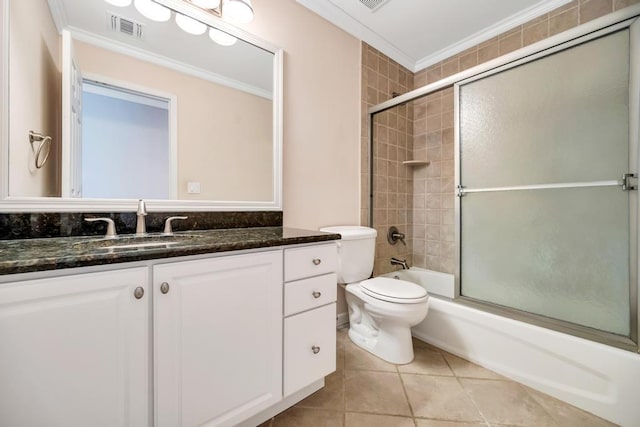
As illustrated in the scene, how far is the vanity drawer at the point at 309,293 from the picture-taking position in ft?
3.57

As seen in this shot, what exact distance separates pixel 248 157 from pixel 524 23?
228 cm

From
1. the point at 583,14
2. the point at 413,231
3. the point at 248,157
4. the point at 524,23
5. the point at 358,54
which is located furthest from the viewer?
the point at 413,231

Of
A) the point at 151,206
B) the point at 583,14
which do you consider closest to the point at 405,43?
the point at 583,14

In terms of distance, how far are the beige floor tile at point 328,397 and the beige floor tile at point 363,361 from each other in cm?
16

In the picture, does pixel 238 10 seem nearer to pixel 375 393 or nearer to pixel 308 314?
pixel 308 314

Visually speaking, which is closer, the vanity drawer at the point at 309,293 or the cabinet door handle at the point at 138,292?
the cabinet door handle at the point at 138,292

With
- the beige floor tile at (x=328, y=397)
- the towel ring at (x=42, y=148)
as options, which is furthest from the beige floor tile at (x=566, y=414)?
the towel ring at (x=42, y=148)

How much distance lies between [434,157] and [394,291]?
1505 mm

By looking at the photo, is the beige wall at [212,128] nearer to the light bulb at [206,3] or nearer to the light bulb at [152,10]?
the light bulb at [152,10]

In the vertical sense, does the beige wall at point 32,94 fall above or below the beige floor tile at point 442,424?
above

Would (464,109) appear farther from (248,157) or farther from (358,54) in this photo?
(248,157)

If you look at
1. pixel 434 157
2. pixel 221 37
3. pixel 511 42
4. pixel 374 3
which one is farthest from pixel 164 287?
pixel 511 42

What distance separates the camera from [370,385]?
1.38 m

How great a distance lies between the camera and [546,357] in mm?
1313
